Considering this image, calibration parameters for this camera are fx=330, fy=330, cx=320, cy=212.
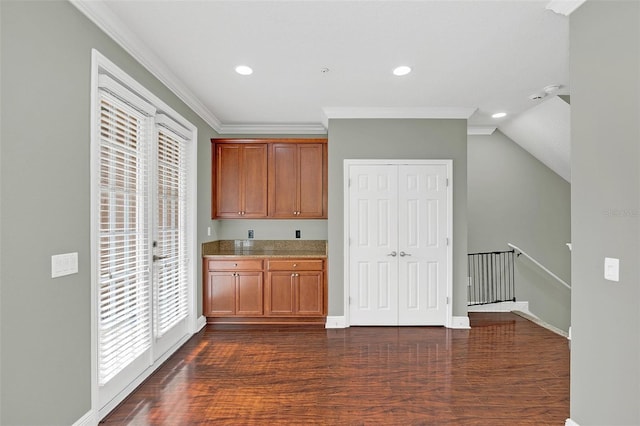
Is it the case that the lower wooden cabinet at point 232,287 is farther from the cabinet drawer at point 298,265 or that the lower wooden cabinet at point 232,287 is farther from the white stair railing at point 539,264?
the white stair railing at point 539,264

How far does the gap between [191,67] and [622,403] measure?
386 centimetres

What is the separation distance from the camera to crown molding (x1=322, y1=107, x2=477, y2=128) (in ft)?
13.5

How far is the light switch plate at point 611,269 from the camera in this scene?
177 centimetres

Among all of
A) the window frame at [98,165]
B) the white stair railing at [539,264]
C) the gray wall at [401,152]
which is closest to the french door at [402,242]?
the gray wall at [401,152]

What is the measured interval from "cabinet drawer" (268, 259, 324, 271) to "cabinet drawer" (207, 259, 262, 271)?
0.61 ft

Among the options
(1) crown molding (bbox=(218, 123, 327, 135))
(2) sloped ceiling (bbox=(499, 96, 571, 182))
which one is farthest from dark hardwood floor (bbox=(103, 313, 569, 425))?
(1) crown molding (bbox=(218, 123, 327, 135))

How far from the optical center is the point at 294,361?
3.27m

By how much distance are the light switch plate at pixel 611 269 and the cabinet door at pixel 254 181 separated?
3.78 m

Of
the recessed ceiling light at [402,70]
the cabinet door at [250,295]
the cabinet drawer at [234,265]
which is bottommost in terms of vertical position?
the cabinet door at [250,295]

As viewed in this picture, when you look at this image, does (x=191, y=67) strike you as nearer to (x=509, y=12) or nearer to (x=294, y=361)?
(x=509, y=12)

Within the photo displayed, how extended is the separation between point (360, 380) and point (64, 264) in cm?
237

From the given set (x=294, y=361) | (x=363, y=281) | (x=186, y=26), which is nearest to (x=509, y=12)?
(x=186, y=26)

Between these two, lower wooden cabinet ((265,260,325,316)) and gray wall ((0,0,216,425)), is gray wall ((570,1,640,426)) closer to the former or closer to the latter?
lower wooden cabinet ((265,260,325,316))

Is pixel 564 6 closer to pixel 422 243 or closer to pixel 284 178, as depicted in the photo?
pixel 422 243
